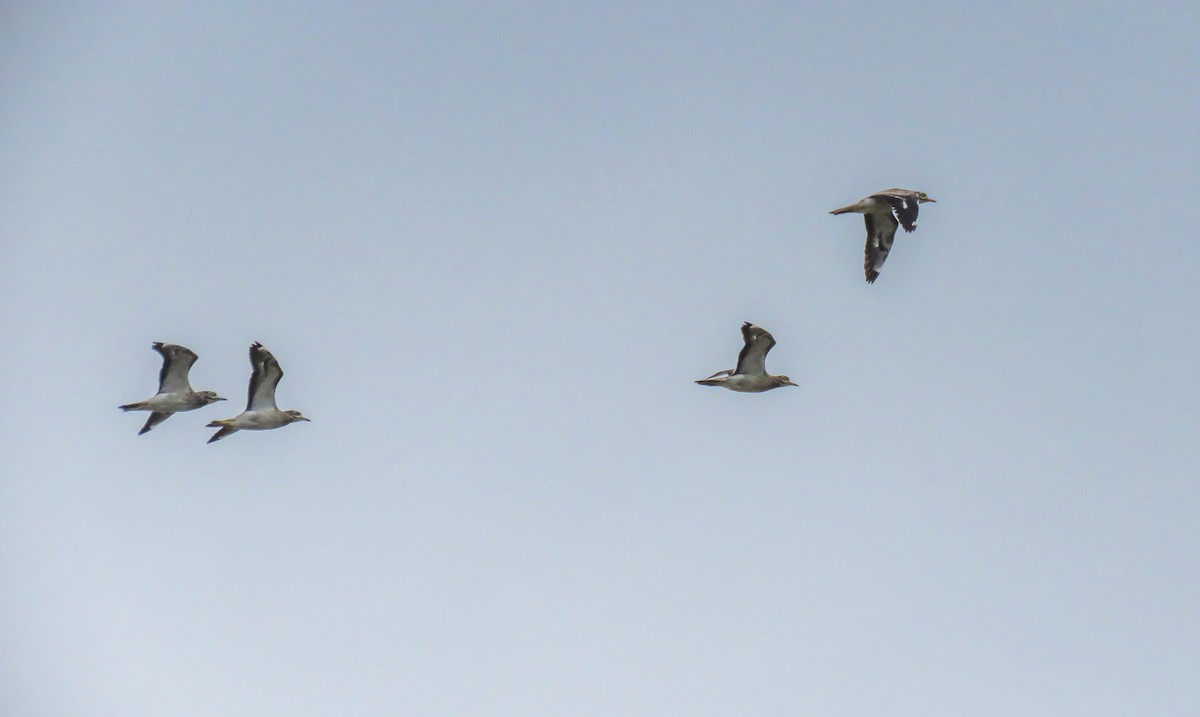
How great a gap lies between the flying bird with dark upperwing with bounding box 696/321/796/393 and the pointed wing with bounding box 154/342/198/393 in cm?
1594

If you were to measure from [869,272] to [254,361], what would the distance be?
1915cm

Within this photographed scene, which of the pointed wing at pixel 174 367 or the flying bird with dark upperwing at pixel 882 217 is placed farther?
the pointed wing at pixel 174 367

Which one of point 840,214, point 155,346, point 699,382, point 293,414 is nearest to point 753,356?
point 699,382

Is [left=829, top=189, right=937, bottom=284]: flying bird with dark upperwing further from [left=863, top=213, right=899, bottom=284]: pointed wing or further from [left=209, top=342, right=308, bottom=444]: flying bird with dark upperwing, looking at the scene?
[left=209, top=342, right=308, bottom=444]: flying bird with dark upperwing

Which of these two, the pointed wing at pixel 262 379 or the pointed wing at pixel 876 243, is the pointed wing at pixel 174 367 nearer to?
the pointed wing at pixel 262 379

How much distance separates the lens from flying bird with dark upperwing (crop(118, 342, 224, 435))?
155 feet

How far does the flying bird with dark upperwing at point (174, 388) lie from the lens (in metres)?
47.2

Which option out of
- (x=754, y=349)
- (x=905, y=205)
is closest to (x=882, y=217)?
(x=905, y=205)

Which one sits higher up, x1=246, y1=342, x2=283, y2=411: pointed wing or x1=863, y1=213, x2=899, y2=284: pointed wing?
x1=863, y1=213, x2=899, y2=284: pointed wing

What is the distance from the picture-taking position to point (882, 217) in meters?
45.9

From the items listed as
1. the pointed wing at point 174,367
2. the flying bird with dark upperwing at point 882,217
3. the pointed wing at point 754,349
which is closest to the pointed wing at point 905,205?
the flying bird with dark upperwing at point 882,217

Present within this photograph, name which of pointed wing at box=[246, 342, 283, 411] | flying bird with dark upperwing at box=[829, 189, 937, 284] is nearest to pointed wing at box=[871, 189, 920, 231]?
flying bird with dark upperwing at box=[829, 189, 937, 284]

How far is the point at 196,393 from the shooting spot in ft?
159

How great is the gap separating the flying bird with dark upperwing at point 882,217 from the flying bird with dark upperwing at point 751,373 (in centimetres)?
399
